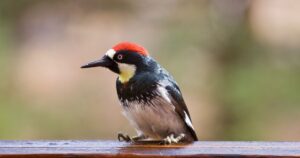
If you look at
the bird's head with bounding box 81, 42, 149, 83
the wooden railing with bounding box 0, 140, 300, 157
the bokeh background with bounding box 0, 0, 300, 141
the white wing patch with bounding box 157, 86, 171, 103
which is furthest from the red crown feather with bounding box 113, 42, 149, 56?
the bokeh background with bounding box 0, 0, 300, 141

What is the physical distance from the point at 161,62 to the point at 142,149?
Answer: 12.4 feet

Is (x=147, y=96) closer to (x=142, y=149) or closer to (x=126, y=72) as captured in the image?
(x=126, y=72)

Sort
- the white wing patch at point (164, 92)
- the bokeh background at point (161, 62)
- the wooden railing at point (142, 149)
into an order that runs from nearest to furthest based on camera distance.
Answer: the wooden railing at point (142, 149), the white wing patch at point (164, 92), the bokeh background at point (161, 62)

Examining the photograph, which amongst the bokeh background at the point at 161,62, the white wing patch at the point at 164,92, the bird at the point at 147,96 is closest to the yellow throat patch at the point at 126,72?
the bird at the point at 147,96

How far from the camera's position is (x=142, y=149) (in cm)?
213

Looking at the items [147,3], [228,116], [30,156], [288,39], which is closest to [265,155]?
[30,156]

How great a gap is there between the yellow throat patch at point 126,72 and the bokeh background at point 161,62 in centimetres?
259

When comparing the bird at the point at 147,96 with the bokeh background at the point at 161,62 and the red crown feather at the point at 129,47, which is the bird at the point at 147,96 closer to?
the red crown feather at the point at 129,47

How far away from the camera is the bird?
2.87 m

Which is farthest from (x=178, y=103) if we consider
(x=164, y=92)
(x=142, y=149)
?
(x=142, y=149)

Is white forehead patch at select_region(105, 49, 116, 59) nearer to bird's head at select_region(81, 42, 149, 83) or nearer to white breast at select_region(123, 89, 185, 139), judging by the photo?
bird's head at select_region(81, 42, 149, 83)

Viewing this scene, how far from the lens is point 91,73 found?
7121 mm

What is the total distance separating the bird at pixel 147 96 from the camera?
2.87 m

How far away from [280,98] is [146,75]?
2.91 metres
